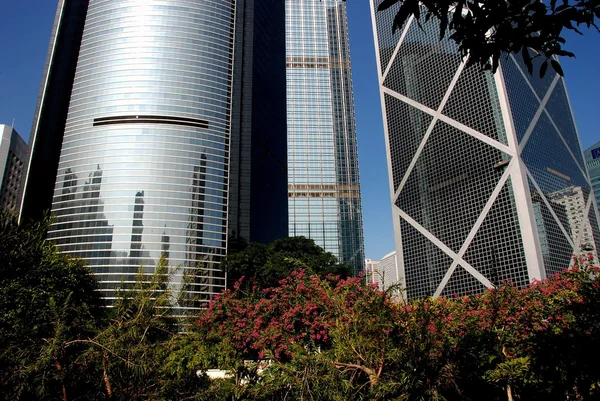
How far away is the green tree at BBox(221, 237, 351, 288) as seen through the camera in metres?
43.9

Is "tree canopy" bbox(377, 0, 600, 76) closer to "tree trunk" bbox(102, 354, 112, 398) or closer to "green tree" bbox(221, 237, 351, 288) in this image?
"tree trunk" bbox(102, 354, 112, 398)

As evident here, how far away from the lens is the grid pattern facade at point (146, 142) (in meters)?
62.5

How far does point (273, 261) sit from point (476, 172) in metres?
28.6

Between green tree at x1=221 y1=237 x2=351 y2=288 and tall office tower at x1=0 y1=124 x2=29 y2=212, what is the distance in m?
60.2

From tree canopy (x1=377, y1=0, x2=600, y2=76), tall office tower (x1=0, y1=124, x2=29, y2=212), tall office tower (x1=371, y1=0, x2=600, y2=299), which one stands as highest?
tall office tower (x1=0, y1=124, x2=29, y2=212)

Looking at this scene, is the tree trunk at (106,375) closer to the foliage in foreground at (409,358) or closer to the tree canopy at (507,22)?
the foliage in foreground at (409,358)

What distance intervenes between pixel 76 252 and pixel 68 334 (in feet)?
208

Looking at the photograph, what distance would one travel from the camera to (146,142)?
6588cm

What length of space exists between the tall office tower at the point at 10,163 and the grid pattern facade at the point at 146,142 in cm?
2824

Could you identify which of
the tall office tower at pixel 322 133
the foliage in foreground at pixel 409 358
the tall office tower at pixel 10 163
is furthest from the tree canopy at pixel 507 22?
the tall office tower at pixel 322 133

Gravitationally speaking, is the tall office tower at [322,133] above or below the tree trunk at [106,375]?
above

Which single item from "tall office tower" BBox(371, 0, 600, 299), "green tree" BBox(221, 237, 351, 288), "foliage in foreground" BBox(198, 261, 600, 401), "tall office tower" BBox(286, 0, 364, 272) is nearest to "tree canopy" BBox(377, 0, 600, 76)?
"foliage in foreground" BBox(198, 261, 600, 401)

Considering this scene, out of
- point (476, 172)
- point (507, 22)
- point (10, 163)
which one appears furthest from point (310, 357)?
point (10, 163)

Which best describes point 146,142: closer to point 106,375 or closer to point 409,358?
point 106,375
